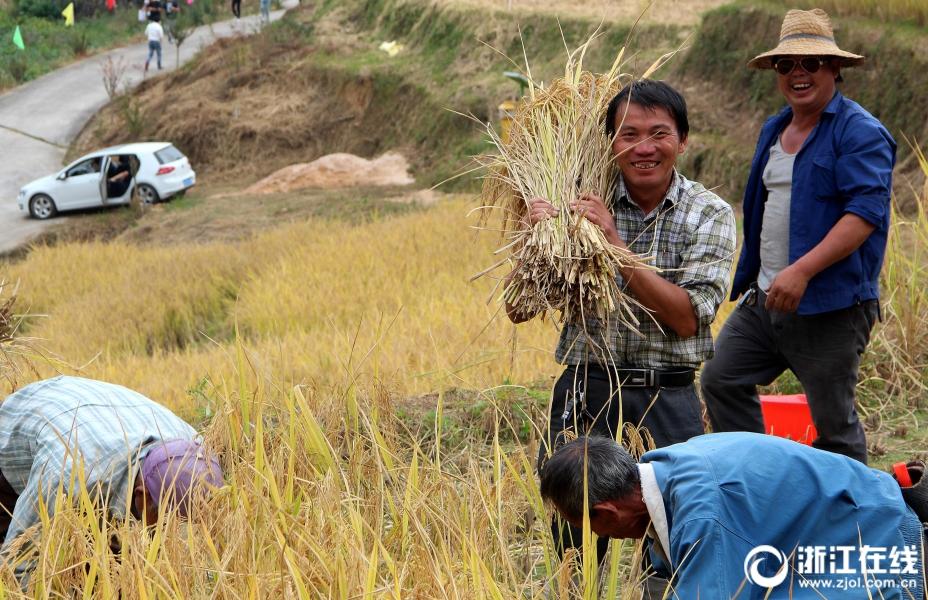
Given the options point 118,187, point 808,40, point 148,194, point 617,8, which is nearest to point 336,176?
point 148,194

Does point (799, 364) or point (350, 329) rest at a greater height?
point (799, 364)

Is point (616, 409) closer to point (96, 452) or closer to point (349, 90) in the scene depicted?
point (96, 452)

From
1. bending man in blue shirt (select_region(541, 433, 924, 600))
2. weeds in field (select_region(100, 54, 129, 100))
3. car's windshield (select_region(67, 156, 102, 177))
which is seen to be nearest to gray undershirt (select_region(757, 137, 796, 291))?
bending man in blue shirt (select_region(541, 433, 924, 600))

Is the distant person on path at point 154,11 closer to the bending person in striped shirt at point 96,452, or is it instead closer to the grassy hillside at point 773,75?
the grassy hillside at point 773,75

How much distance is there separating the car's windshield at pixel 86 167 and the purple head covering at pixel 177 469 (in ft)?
48.9

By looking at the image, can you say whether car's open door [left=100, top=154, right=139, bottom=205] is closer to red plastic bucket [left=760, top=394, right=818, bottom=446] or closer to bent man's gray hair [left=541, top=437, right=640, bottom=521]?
red plastic bucket [left=760, top=394, right=818, bottom=446]

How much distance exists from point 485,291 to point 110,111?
17.9 meters

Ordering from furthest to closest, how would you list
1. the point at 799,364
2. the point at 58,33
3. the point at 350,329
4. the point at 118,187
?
the point at 58,33 < the point at 118,187 < the point at 350,329 < the point at 799,364

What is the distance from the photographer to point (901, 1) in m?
10.1

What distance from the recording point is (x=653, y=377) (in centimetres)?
278

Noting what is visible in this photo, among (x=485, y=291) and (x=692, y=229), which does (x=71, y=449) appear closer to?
(x=692, y=229)

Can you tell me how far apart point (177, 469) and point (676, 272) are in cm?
130

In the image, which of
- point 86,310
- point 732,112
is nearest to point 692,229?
point 86,310

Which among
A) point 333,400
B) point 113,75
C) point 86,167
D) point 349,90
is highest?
point 333,400
